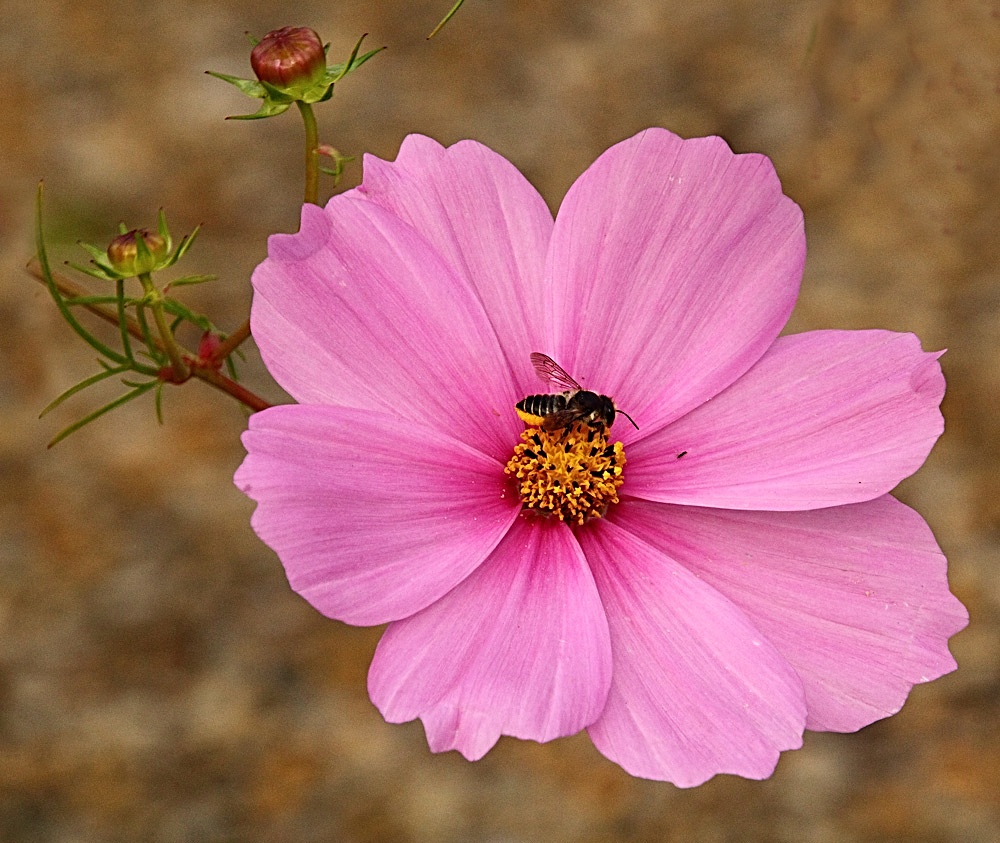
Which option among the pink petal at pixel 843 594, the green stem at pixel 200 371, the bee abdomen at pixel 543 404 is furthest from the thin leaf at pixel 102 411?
the pink petal at pixel 843 594

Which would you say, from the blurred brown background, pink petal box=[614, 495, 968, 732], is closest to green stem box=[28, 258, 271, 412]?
pink petal box=[614, 495, 968, 732]

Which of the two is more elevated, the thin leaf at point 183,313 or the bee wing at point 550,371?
the bee wing at point 550,371

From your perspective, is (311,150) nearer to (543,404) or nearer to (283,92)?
(283,92)

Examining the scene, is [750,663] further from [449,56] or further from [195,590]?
[449,56]

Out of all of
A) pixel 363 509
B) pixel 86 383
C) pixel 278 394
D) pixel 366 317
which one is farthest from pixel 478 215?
pixel 278 394

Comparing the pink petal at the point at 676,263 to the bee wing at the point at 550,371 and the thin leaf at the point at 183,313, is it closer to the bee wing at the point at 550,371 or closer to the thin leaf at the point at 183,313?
the bee wing at the point at 550,371

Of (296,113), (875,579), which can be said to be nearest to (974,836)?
(875,579)
